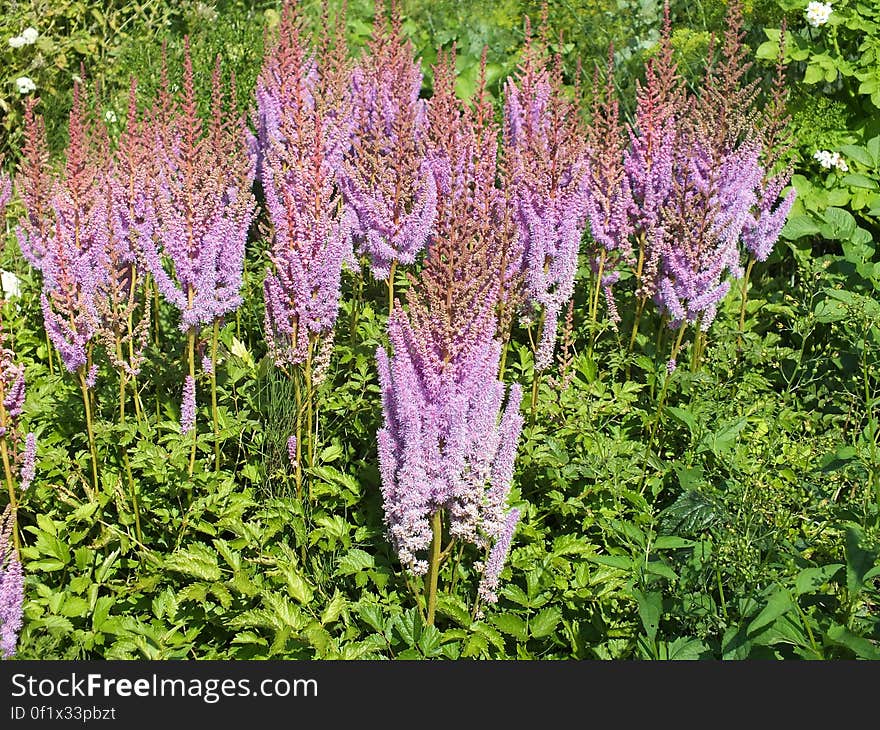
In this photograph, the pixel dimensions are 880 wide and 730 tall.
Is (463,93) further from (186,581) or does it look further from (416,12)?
(186,581)

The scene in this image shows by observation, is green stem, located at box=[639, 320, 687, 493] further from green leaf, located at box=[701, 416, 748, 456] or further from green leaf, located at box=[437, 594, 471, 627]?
green leaf, located at box=[437, 594, 471, 627]

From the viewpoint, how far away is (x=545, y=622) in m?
3.34

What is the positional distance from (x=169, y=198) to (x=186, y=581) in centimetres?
A: 145

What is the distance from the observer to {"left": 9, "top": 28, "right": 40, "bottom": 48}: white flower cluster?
742cm

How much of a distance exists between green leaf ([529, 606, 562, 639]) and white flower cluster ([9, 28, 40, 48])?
248 inches

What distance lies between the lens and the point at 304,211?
11.7 feet

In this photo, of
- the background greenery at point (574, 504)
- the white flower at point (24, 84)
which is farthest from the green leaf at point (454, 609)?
the white flower at point (24, 84)

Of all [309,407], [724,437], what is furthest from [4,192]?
[724,437]

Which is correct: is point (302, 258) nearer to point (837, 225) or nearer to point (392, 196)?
point (392, 196)

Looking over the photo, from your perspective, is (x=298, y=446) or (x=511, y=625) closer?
(x=511, y=625)

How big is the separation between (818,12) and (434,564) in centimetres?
427

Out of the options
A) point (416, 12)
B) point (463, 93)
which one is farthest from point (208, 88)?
point (416, 12)

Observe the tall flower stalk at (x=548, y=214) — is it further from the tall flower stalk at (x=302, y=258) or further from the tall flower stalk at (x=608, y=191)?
the tall flower stalk at (x=302, y=258)

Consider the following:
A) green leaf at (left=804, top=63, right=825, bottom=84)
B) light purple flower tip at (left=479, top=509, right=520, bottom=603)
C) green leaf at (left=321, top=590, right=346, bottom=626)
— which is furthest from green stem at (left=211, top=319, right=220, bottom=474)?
green leaf at (left=804, top=63, right=825, bottom=84)
